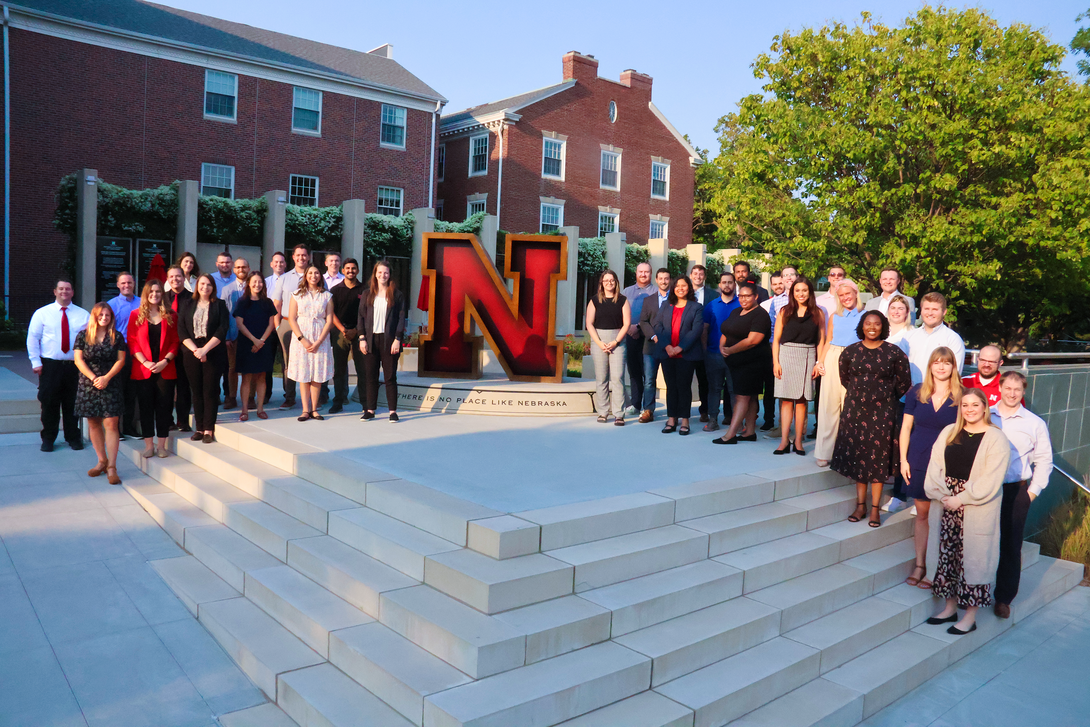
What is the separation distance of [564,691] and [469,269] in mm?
7535

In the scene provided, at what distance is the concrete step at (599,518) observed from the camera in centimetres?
511

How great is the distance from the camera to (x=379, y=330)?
916 centimetres

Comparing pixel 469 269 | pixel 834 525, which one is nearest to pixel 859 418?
pixel 834 525

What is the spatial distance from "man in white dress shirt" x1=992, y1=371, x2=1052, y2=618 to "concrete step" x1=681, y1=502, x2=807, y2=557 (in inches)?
60.7

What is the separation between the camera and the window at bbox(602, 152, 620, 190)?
33.7 meters

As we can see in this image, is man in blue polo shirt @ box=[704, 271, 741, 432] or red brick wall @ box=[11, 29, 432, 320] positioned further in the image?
red brick wall @ box=[11, 29, 432, 320]

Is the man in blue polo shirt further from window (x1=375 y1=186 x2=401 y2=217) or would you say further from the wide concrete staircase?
window (x1=375 y1=186 x2=401 y2=217)

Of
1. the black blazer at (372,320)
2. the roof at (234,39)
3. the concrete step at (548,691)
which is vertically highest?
the roof at (234,39)

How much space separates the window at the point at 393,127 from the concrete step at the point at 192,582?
80.5 feet

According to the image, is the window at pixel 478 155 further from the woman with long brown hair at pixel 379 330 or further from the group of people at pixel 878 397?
the group of people at pixel 878 397

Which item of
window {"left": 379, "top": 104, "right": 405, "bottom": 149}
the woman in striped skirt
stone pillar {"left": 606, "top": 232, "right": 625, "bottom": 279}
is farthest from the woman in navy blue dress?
window {"left": 379, "top": 104, "right": 405, "bottom": 149}

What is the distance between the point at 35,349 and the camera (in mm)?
8781

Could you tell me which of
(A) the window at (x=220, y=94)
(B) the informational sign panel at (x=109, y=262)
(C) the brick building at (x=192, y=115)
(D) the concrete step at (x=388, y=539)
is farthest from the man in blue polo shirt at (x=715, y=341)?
(A) the window at (x=220, y=94)

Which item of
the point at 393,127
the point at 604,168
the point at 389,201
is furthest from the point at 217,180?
the point at 604,168
